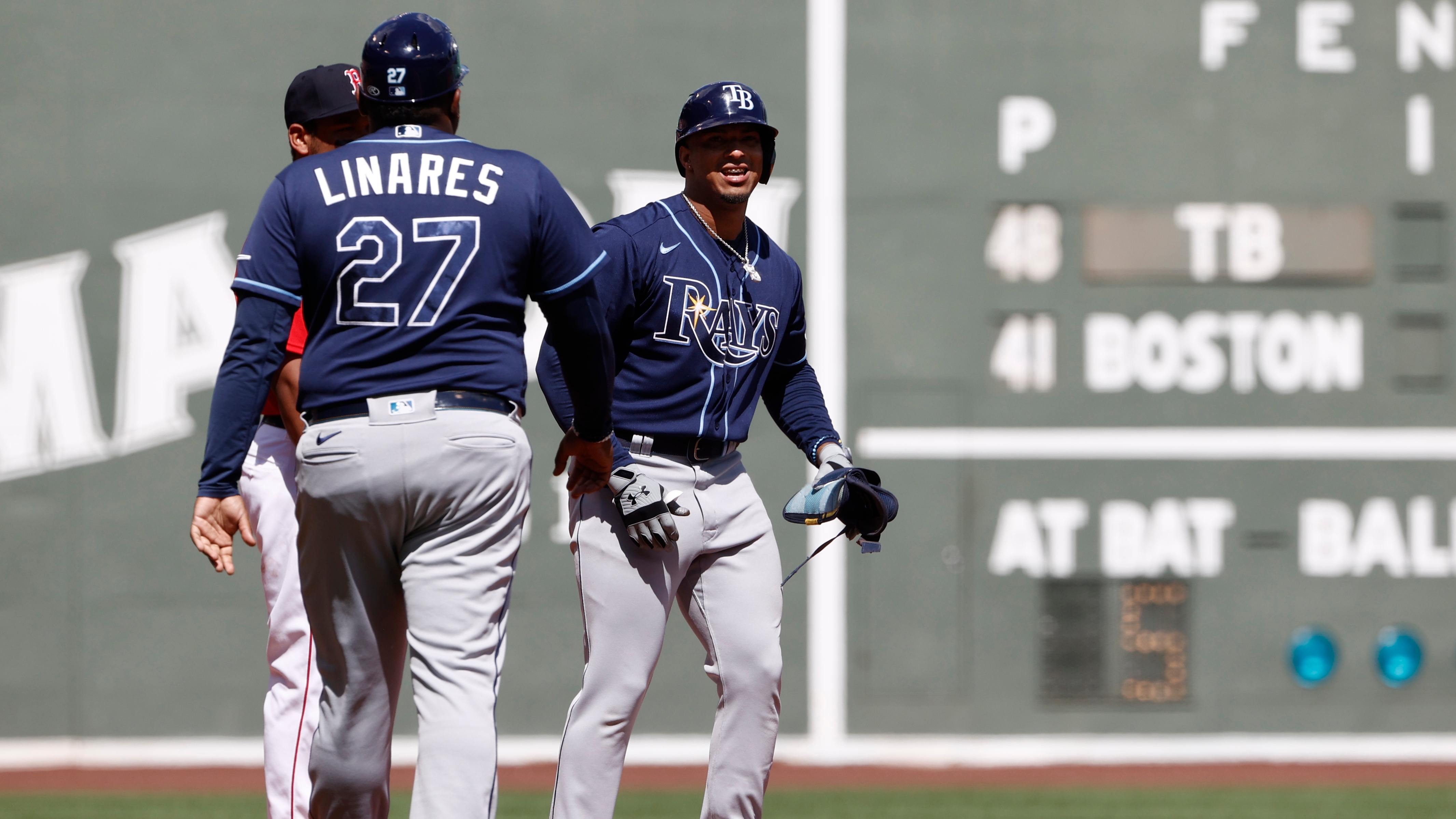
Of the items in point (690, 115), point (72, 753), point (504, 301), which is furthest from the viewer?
point (72, 753)

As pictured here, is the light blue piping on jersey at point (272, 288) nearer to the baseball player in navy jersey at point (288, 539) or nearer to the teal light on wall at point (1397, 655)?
the baseball player in navy jersey at point (288, 539)

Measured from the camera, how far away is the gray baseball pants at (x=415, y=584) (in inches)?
101

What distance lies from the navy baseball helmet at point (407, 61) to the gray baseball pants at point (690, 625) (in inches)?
37.7

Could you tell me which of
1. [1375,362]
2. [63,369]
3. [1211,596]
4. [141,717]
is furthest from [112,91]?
[1375,362]

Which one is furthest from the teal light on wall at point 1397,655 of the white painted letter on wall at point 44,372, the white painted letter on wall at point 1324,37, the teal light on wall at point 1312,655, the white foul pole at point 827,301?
the white painted letter on wall at point 44,372

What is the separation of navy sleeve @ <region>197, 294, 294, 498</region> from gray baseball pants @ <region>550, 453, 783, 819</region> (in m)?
0.80

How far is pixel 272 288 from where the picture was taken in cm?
264

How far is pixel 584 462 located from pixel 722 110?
0.89 meters

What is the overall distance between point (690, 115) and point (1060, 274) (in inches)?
131

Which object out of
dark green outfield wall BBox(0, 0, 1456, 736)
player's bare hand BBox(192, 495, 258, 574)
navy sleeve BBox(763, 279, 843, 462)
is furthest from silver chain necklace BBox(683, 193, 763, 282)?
dark green outfield wall BBox(0, 0, 1456, 736)

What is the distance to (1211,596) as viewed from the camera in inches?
247

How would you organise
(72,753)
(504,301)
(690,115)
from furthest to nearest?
(72,753), (690,115), (504,301)

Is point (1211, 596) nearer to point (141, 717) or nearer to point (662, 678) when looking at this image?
point (662, 678)

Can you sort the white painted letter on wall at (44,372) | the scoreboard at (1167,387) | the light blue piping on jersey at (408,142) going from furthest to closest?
the scoreboard at (1167,387) → the white painted letter on wall at (44,372) → the light blue piping on jersey at (408,142)
